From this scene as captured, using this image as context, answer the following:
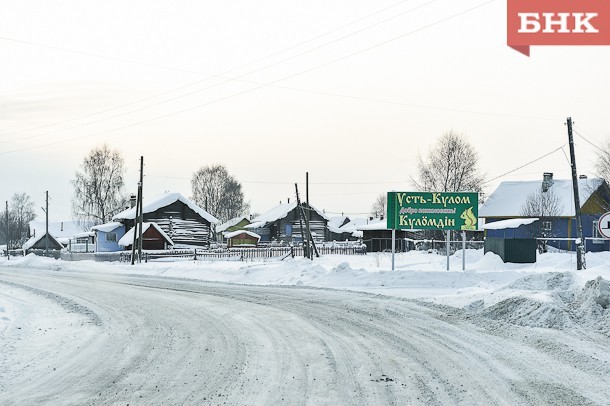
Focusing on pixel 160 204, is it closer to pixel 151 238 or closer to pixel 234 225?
pixel 151 238

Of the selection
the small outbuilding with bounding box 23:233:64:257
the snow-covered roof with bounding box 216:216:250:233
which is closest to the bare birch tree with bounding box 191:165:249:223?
the snow-covered roof with bounding box 216:216:250:233

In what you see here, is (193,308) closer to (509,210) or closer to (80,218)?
(509,210)

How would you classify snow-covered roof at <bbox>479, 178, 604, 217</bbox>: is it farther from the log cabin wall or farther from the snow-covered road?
the snow-covered road

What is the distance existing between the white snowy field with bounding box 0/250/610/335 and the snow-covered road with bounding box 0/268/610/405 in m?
1.02

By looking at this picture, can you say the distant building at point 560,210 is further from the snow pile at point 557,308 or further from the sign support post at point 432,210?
the snow pile at point 557,308

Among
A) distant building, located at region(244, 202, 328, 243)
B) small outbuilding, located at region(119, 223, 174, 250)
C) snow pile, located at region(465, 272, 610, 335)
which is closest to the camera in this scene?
snow pile, located at region(465, 272, 610, 335)

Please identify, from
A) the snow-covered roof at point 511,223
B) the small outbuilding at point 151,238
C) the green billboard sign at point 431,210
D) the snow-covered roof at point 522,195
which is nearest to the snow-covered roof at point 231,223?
the small outbuilding at point 151,238

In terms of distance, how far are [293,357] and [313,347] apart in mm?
881

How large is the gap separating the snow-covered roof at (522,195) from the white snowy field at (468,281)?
16.5 metres

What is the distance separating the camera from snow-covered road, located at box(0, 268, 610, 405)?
7.34m

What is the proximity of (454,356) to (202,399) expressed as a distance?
4.20 meters

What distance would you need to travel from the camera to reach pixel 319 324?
13.0 meters

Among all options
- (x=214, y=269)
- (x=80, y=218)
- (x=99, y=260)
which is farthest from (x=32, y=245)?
(x=214, y=269)

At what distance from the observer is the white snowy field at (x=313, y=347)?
7.45 metres
